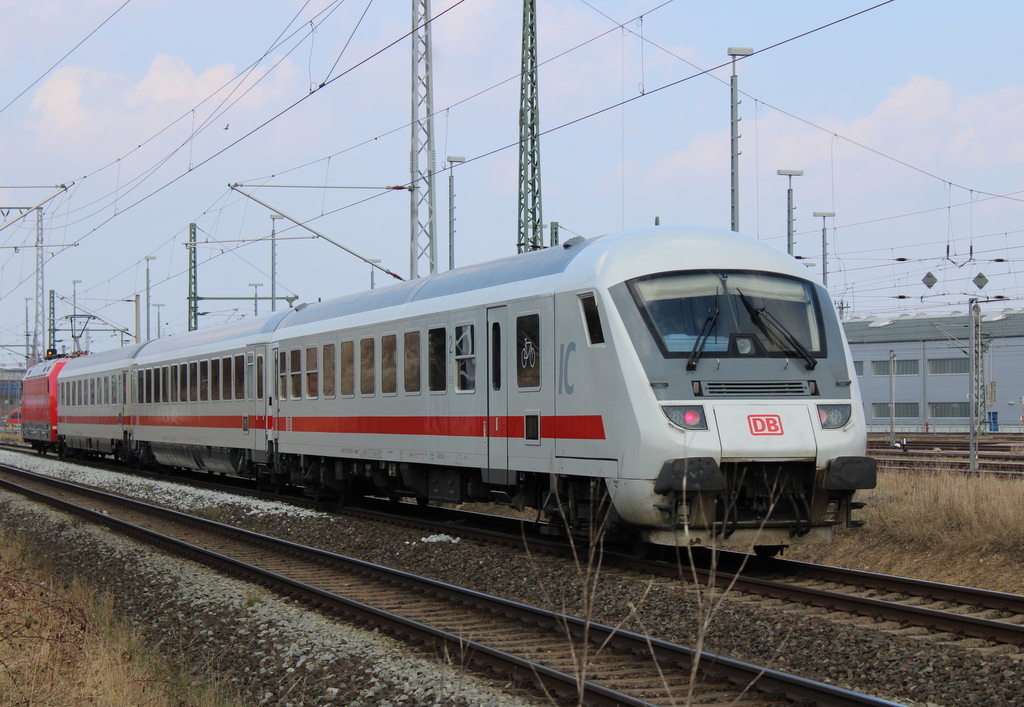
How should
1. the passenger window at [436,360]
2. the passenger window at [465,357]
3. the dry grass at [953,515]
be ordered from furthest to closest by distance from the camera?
the passenger window at [436,360] → the passenger window at [465,357] → the dry grass at [953,515]

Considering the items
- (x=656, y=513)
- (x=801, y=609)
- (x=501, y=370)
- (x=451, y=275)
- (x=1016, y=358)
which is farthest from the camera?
(x=1016, y=358)

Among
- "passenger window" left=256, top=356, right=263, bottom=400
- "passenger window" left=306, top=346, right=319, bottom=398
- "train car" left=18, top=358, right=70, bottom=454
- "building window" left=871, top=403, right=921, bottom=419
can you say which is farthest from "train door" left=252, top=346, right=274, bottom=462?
"building window" left=871, top=403, right=921, bottom=419

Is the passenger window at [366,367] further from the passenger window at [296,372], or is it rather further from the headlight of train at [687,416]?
the headlight of train at [687,416]

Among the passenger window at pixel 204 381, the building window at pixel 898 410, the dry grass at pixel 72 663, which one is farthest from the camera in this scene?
the building window at pixel 898 410

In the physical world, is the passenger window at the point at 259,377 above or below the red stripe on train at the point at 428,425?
above

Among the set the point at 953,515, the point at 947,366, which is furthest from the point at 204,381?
the point at 947,366

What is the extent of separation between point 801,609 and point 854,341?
6072 cm

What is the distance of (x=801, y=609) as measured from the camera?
9117 mm

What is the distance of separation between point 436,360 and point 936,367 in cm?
5497

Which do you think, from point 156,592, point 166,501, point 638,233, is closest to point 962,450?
point 166,501

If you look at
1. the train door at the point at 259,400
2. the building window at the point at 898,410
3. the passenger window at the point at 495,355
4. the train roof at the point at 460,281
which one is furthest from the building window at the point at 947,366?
A: the passenger window at the point at 495,355

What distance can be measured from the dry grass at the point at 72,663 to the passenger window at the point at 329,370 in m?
8.21

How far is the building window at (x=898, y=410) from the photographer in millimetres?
64500

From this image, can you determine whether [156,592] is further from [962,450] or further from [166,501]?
[962,450]
